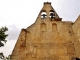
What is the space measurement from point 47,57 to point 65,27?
13.6 feet

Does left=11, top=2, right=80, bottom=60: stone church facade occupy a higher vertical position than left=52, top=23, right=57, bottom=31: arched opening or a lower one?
lower

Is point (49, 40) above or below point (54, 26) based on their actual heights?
below

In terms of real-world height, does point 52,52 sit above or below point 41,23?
below

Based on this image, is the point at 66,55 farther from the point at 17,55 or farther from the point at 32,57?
the point at 17,55

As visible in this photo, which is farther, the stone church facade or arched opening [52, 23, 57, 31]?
arched opening [52, 23, 57, 31]

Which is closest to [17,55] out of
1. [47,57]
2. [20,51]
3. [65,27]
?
[20,51]

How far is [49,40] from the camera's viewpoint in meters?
19.6

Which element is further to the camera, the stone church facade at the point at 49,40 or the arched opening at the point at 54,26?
→ the arched opening at the point at 54,26

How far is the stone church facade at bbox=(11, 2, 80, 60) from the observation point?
61.7ft

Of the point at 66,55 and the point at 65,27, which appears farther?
the point at 65,27

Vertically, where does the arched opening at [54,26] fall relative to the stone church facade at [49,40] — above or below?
above

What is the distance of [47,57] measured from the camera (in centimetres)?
1877

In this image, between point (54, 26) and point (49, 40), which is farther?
point (54, 26)

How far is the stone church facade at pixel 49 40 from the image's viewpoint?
1881 centimetres
